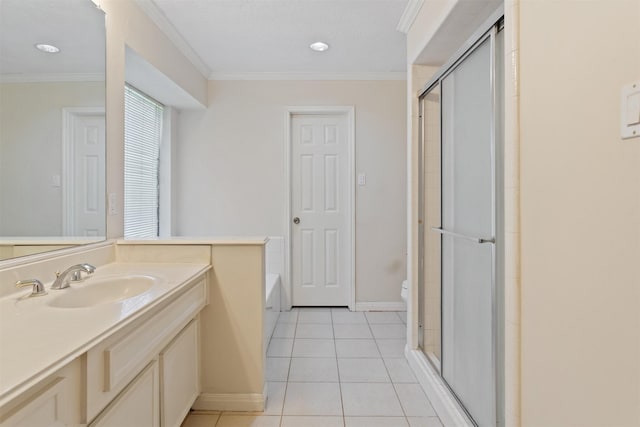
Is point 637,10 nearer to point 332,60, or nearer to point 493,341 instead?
point 493,341

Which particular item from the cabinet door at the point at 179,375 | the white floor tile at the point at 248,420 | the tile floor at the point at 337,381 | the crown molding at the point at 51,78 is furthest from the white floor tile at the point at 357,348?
the crown molding at the point at 51,78

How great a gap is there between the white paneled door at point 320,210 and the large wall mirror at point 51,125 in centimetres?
196

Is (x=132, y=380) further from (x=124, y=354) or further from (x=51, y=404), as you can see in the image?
(x=51, y=404)

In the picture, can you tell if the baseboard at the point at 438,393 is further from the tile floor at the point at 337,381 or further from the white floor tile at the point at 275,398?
the white floor tile at the point at 275,398

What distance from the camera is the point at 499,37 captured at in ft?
4.20

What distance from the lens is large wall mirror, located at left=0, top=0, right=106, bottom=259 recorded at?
1.17m

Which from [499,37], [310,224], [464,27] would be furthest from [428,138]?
[310,224]

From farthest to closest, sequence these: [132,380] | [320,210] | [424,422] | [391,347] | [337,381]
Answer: [320,210]
[391,347]
[337,381]
[424,422]
[132,380]

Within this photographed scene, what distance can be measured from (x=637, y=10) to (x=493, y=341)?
109 centimetres

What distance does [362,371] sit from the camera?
2156mm

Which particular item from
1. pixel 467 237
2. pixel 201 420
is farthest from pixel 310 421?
pixel 467 237

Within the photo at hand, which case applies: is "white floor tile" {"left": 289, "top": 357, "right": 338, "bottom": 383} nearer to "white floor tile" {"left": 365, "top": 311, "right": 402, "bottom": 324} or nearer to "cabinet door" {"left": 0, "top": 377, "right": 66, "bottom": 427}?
"white floor tile" {"left": 365, "top": 311, "right": 402, "bottom": 324}

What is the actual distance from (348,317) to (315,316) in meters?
0.32

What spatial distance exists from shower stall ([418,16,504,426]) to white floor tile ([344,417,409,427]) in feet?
1.02
